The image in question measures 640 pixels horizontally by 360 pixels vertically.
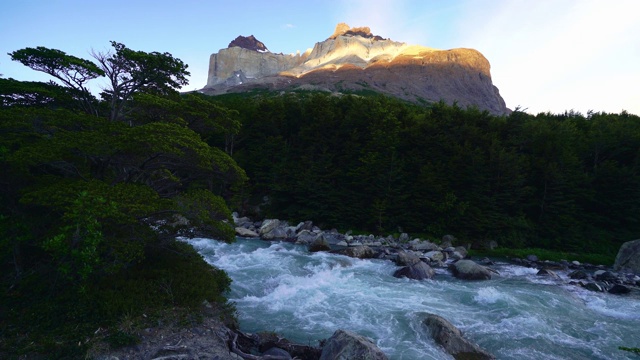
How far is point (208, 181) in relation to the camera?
Result: 1719 cm

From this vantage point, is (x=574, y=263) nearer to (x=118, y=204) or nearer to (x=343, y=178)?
(x=343, y=178)

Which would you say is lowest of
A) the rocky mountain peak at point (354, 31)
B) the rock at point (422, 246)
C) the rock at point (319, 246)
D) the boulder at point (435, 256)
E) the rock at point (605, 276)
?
the rock at point (319, 246)

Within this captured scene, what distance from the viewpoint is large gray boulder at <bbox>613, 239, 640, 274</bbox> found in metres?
→ 18.2

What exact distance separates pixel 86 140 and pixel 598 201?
3391 cm

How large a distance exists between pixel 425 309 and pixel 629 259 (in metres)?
16.6

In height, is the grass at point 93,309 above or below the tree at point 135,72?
below

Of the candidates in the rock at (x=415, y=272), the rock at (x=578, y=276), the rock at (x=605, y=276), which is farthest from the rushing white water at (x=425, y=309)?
the rock at (x=605, y=276)

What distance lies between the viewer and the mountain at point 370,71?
108 metres

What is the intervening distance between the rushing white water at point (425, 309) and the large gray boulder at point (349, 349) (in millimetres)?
1721

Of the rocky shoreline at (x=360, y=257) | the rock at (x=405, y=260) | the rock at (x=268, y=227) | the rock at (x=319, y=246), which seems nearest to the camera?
the rocky shoreline at (x=360, y=257)

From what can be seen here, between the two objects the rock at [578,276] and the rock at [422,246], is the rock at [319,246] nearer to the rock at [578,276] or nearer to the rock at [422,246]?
the rock at [422,246]

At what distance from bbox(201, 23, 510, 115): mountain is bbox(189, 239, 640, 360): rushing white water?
79.8 meters

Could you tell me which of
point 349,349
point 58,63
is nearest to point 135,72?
point 58,63

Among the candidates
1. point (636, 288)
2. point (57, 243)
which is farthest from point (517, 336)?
point (57, 243)
